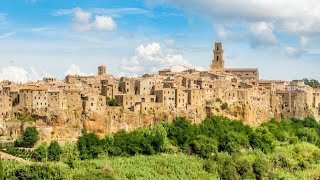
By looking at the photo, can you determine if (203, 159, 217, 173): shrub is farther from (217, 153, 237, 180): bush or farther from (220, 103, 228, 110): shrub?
(220, 103, 228, 110): shrub

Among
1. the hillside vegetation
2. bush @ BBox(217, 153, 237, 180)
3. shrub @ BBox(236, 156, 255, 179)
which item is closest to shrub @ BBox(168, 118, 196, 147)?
the hillside vegetation

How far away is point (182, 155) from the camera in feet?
159

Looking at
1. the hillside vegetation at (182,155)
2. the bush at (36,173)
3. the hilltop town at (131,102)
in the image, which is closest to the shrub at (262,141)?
the hillside vegetation at (182,155)

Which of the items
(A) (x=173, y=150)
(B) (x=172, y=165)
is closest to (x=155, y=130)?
(A) (x=173, y=150)

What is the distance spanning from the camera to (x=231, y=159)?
48.6 m

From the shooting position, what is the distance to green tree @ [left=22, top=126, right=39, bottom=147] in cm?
4456

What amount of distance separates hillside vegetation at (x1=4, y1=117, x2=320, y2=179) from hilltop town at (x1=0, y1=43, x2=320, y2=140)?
1368mm

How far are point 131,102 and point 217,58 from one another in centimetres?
2825

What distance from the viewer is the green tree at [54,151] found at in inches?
1714

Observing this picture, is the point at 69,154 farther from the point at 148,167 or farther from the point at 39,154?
the point at 148,167

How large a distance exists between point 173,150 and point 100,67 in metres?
21.5

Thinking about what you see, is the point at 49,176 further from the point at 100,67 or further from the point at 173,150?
the point at 100,67

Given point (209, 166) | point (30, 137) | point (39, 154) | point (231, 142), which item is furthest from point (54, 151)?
point (231, 142)

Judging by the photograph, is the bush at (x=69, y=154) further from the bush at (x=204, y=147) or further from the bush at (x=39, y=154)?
the bush at (x=204, y=147)
